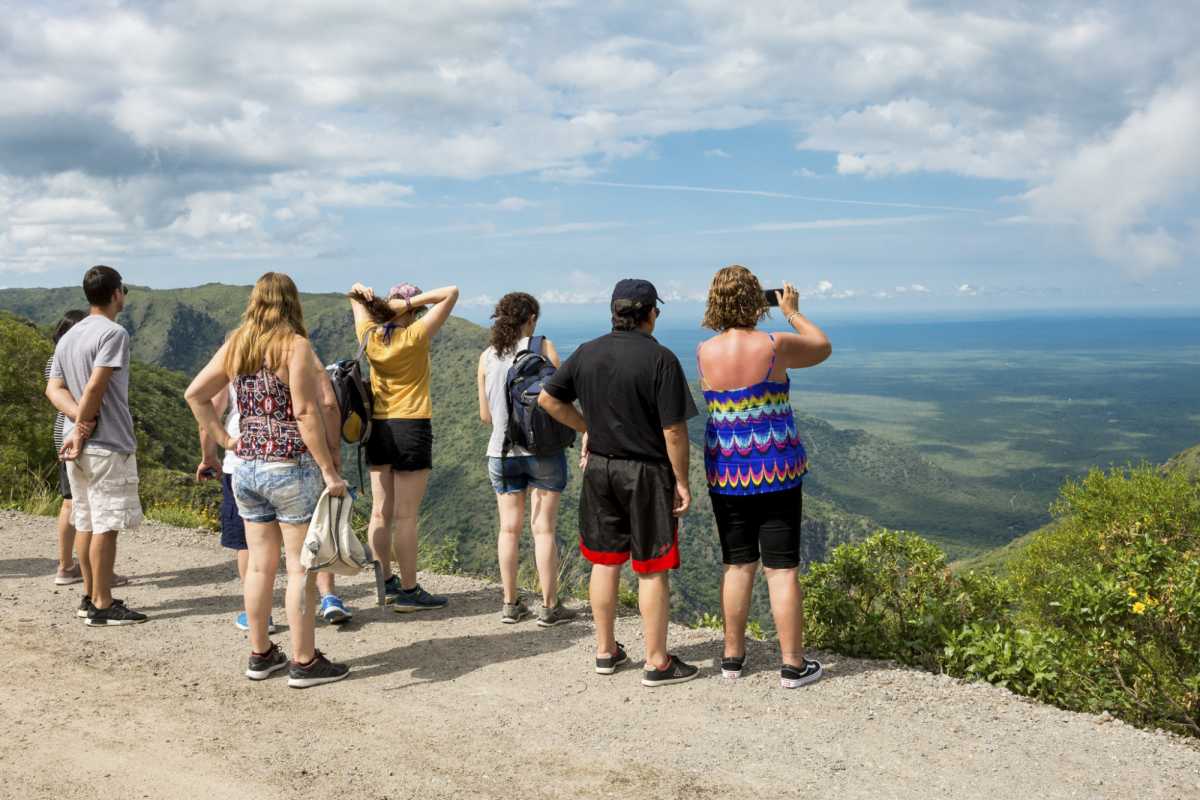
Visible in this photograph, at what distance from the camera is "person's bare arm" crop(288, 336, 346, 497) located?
16.3ft

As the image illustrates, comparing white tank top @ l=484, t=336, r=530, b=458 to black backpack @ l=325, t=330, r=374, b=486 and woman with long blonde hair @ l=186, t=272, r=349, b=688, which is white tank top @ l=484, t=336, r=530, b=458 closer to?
black backpack @ l=325, t=330, r=374, b=486

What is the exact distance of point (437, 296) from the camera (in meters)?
6.18

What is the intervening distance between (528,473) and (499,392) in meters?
0.57

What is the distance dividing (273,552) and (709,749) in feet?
8.56

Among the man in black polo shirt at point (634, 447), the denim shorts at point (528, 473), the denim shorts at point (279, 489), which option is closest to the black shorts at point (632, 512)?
the man in black polo shirt at point (634, 447)

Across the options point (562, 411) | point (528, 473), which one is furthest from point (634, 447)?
point (528, 473)

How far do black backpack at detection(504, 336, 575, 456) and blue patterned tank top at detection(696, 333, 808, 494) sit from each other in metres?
1.24

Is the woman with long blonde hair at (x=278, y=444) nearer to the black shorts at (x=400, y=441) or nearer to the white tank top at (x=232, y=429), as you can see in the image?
the white tank top at (x=232, y=429)

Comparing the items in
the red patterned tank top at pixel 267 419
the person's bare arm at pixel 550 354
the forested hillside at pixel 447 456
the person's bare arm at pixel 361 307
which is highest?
the person's bare arm at pixel 361 307

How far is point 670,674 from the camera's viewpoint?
5.38m

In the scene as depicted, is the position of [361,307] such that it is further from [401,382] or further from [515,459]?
[515,459]

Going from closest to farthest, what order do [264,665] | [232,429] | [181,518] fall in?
[264,665] < [232,429] < [181,518]

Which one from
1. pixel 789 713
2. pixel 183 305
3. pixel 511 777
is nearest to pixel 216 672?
pixel 511 777

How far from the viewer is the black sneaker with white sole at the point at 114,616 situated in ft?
21.7
